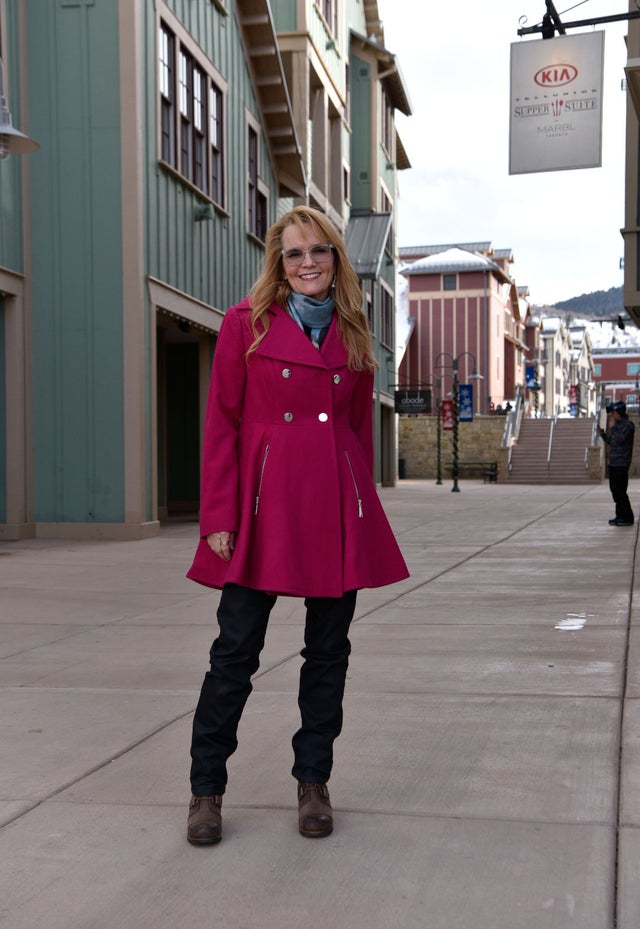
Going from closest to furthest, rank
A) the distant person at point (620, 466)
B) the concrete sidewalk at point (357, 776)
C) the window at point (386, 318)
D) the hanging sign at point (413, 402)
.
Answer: the concrete sidewalk at point (357, 776) < the distant person at point (620, 466) < the window at point (386, 318) < the hanging sign at point (413, 402)

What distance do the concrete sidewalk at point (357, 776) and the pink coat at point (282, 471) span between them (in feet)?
2.50

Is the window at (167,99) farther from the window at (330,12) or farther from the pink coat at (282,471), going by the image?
the pink coat at (282,471)

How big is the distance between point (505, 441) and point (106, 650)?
37.7 metres

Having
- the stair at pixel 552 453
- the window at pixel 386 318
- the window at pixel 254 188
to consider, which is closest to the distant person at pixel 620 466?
the window at pixel 254 188

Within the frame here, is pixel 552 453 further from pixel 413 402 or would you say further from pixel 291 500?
pixel 291 500

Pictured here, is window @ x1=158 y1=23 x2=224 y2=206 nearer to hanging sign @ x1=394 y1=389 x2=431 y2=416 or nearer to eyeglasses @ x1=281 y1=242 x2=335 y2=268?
eyeglasses @ x1=281 y1=242 x2=335 y2=268

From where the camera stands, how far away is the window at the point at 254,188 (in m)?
19.7

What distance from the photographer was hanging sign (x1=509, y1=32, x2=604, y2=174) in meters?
13.1

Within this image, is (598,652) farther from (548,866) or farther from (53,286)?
(53,286)

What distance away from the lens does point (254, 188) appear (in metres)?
20.0

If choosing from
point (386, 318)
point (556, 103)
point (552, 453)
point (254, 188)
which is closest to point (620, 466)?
point (556, 103)

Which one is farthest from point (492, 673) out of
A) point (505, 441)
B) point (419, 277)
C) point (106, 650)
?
point (419, 277)

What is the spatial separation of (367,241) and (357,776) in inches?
1008

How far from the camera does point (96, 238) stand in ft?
45.4
